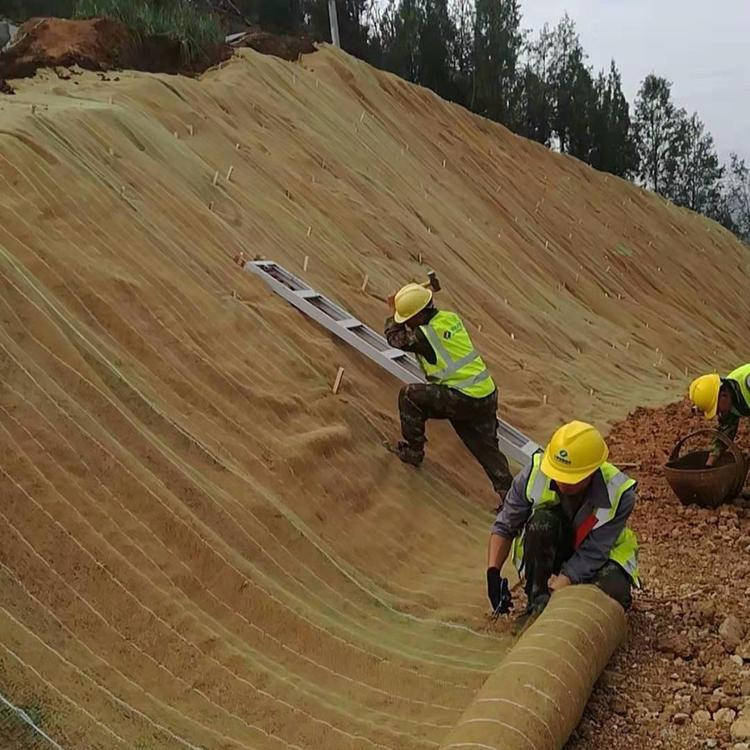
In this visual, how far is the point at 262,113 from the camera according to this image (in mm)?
12328

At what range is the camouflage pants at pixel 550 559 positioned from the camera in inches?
166

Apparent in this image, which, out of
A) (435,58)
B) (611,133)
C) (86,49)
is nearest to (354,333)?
(86,49)

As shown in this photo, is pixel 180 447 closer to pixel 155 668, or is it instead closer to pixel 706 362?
pixel 155 668

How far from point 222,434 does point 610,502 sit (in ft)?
8.18

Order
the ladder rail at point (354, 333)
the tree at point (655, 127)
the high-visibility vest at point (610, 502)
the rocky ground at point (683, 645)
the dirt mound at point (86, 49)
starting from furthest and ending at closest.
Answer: the tree at point (655, 127)
the dirt mound at point (86, 49)
the ladder rail at point (354, 333)
the high-visibility vest at point (610, 502)
the rocky ground at point (683, 645)

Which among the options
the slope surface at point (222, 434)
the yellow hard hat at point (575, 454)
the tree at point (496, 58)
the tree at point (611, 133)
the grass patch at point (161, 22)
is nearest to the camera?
the slope surface at point (222, 434)

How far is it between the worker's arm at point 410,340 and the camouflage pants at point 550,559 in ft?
7.14

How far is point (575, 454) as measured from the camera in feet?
13.4

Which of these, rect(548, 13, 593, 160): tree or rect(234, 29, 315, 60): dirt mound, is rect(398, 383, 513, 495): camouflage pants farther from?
rect(548, 13, 593, 160): tree

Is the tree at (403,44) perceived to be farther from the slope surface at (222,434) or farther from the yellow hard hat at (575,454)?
the yellow hard hat at (575,454)

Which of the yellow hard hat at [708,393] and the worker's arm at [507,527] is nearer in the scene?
the worker's arm at [507,527]

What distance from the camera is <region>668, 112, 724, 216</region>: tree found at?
36688 millimetres

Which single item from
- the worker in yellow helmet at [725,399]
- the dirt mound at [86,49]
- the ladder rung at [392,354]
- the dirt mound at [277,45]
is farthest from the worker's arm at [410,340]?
the dirt mound at [277,45]

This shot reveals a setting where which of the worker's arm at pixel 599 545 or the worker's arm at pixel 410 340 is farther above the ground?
the worker's arm at pixel 410 340
